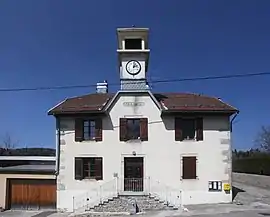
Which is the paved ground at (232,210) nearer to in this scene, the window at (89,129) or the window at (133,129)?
the window at (89,129)

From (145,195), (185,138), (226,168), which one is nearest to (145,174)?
(145,195)

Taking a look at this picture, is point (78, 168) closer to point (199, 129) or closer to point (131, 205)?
point (131, 205)

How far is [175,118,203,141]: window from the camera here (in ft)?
84.8

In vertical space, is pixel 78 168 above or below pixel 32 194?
above

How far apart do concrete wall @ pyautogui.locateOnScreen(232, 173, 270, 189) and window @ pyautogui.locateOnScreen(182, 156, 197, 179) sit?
31.5 ft

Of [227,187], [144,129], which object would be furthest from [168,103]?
[227,187]

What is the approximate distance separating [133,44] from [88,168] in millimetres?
9300

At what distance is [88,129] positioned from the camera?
87.2 feet

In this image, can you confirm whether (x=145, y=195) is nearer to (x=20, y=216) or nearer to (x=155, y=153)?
(x=155, y=153)

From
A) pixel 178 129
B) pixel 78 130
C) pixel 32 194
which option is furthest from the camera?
pixel 32 194

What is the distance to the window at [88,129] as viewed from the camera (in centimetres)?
2621

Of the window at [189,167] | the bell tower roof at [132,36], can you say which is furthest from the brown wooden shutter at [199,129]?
the bell tower roof at [132,36]

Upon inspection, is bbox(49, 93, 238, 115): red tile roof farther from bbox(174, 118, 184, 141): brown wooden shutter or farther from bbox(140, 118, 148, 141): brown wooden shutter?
bbox(140, 118, 148, 141): brown wooden shutter

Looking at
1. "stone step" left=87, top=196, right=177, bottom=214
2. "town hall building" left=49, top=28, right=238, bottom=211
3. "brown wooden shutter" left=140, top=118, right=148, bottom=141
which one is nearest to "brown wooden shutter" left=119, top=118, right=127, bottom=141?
"town hall building" left=49, top=28, right=238, bottom=211
